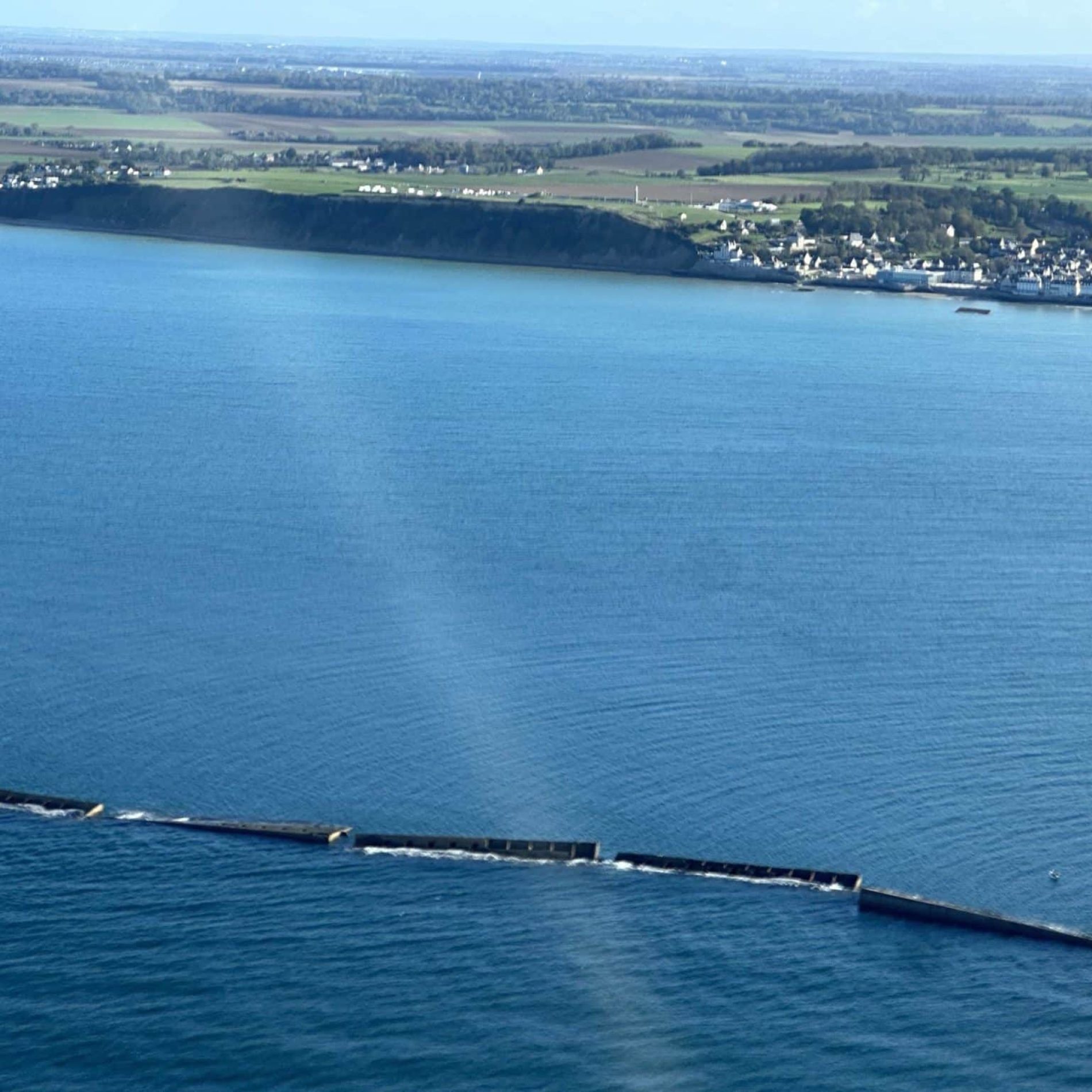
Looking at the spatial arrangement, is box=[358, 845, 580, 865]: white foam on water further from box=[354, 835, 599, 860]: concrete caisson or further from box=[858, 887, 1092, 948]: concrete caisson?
box=[858, 887, 1092, 948]: concrete caisson

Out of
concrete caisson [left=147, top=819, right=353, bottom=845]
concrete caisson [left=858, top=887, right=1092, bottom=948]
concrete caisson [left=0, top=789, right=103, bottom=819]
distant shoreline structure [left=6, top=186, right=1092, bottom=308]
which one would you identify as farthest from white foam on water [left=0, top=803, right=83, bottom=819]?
distant shoreline structure [left=6, top=186, right=1092, bottom=308]

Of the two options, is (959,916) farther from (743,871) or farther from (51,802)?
(51,802)

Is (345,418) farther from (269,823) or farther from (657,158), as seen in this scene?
(657,158)

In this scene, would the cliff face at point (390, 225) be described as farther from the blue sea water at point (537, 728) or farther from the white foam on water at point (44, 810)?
the white foam on water at point (44, 810)

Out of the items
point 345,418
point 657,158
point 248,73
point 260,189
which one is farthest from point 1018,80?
point 345,418

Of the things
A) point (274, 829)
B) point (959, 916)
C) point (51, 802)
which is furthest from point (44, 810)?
point (959, 916)
